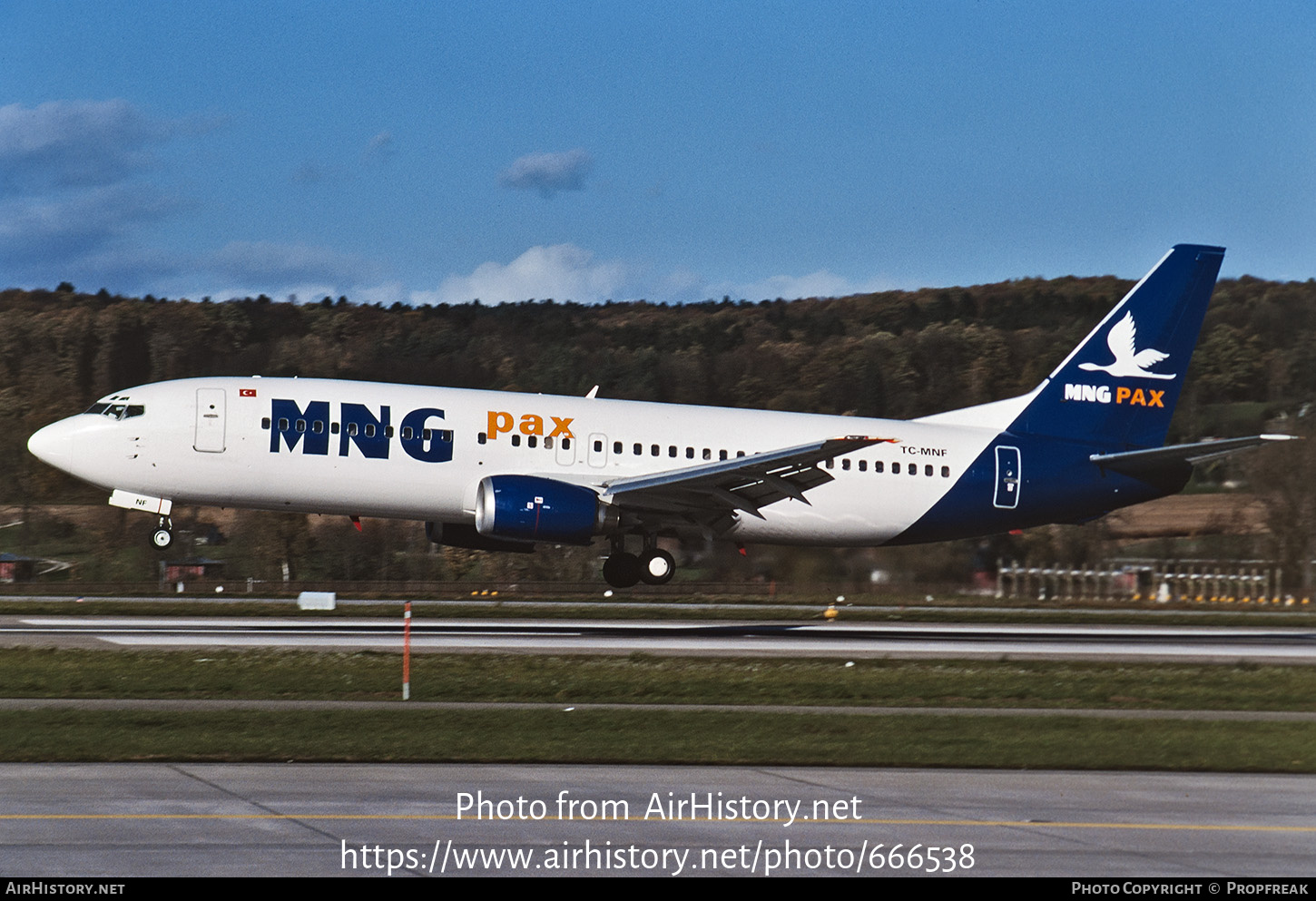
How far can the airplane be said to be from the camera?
31.9 m

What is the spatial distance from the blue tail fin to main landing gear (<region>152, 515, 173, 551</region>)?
21.7m

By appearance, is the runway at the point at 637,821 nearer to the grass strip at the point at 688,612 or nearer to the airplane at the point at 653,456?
the airplane at the point at 653,456

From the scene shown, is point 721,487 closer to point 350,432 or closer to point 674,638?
point 674,638

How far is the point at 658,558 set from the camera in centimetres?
3438

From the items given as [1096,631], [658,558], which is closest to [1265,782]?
[658,558]

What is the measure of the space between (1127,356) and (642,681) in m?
20.5

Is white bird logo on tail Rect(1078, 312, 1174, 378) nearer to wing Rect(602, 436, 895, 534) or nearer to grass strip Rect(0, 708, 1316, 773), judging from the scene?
wing Rect(602, 436, 895, 534)

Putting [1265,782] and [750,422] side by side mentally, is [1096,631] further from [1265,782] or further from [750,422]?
[1265,782]

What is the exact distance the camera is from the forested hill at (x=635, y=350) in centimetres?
8025

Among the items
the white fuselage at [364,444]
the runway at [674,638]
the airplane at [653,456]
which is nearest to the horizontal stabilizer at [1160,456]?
the airplane at [653,456]

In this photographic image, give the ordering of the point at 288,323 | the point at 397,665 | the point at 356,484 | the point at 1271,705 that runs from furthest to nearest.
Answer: the point at 288,323
the point at 356,484
the point at 397,665
the point at 1271,705

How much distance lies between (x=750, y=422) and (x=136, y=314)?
90.0 metres

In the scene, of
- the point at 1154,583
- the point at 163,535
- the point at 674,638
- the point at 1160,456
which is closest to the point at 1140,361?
the point at 1160,456

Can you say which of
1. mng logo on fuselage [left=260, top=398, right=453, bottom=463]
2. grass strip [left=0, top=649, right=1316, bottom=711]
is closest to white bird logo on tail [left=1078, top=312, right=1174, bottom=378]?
grass strip [left=0, top=649, right=1316, bottom=711]
